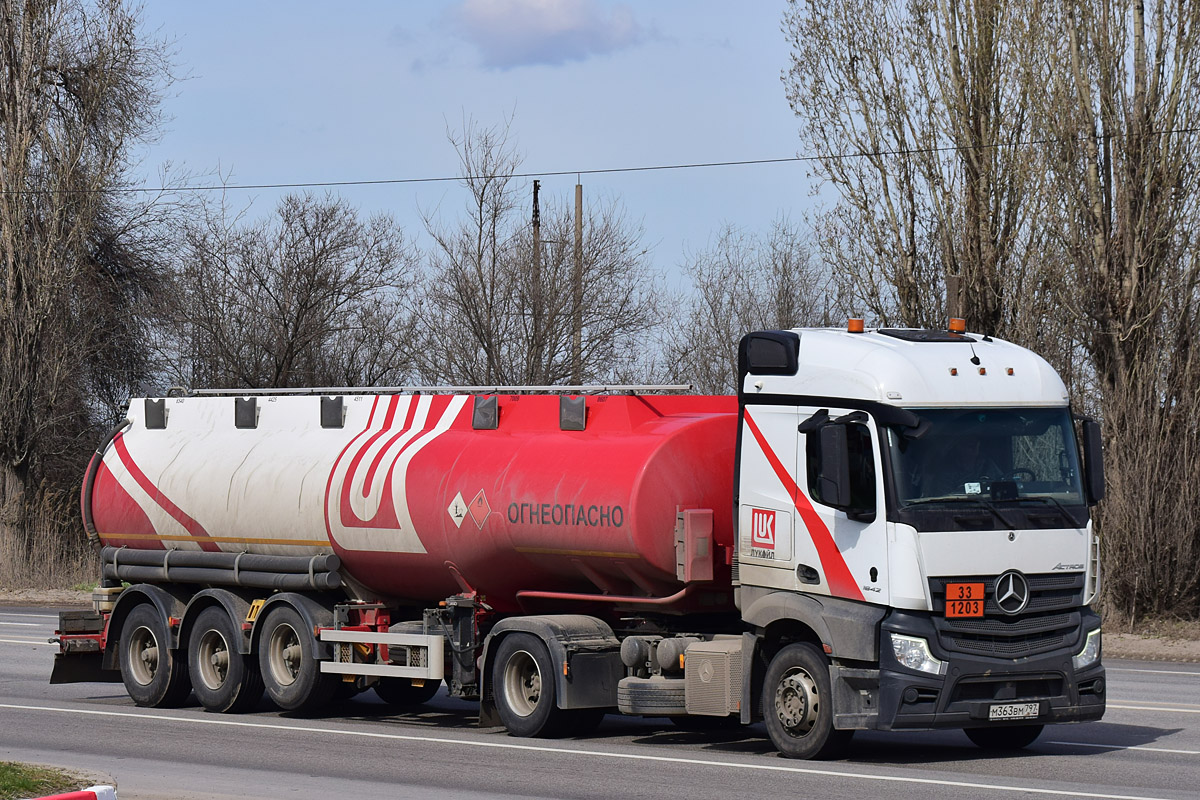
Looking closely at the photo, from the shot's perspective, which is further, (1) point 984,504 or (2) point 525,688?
(2) point 525,688

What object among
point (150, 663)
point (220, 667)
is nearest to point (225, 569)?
point (220, 667)

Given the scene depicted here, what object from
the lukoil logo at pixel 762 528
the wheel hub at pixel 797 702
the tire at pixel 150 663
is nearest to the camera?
the wheel hub at pixel 797 702

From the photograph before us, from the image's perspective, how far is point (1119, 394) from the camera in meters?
25.9

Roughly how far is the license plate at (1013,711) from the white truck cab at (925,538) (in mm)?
10

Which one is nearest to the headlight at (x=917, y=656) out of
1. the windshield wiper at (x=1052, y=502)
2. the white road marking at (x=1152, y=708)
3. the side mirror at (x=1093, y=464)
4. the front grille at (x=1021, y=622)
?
the front grille at (x=1021, y=622)

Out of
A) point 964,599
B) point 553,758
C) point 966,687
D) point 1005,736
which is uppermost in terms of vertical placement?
point 964,599

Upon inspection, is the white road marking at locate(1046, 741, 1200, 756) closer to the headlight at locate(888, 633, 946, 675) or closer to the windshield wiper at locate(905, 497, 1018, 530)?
the headlight at locate(888, 633, 946, 675)

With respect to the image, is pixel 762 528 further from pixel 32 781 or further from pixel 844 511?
pixel 32 781

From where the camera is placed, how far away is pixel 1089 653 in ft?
42.6

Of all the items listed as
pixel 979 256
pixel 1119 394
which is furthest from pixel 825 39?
pixel 1119 394

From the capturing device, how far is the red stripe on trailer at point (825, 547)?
41.9 feet

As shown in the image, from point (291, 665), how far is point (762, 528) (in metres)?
5.93

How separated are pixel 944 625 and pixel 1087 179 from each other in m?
15.9

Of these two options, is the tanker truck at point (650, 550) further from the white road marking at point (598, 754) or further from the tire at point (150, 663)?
the white road marking at point (598, 754)
